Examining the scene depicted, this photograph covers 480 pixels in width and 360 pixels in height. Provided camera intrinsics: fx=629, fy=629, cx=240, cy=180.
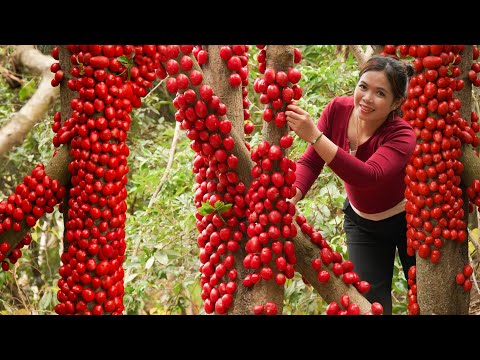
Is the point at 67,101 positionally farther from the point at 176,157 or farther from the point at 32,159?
the point at 32,159

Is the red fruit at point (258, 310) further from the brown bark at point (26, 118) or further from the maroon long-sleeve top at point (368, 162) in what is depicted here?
the brown bark at point (26, 118)

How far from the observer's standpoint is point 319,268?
5.82ft

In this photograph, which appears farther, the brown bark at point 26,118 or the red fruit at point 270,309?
the red fruit at point 270,309

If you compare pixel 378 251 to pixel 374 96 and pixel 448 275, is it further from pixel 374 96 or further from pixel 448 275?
pixel 374 96

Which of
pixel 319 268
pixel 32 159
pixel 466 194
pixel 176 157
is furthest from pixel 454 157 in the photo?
pixel 32 159

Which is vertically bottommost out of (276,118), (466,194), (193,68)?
(466,194)

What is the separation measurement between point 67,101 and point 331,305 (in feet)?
3.26

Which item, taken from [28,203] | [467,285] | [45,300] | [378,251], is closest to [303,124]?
[378,251]

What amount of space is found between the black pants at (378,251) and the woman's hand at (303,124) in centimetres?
44

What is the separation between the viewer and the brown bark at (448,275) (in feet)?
5.84

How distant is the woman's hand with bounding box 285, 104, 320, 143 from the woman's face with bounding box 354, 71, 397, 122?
7.3 inches

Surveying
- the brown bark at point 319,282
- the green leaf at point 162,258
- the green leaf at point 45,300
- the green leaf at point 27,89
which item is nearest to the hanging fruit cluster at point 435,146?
the brown bark at point 319,282
